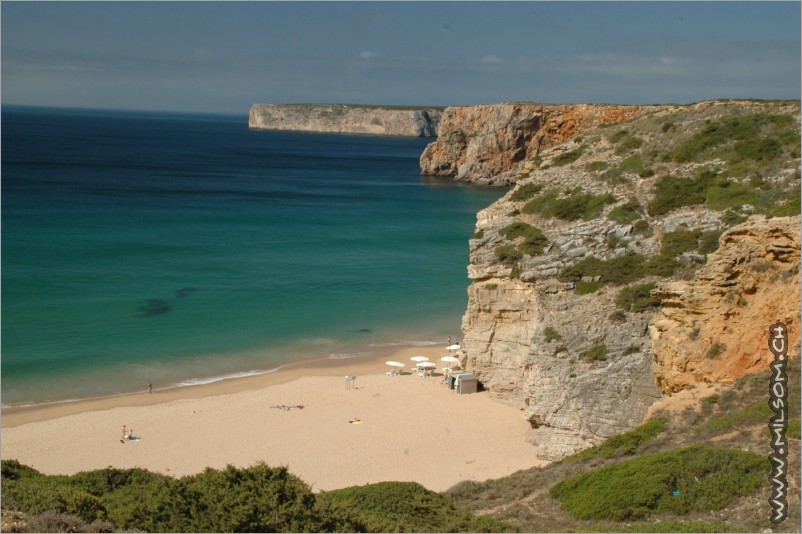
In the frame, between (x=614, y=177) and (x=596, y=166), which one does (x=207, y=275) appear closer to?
(x=596, y=166)

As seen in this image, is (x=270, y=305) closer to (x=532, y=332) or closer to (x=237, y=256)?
(x=237, y=256)

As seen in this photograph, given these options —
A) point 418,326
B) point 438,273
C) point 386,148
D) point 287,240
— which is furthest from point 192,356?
point 386,148

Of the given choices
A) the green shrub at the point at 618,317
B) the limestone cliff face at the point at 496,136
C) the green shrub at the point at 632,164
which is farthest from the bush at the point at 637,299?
the limestone cliff face at the point at 496,136

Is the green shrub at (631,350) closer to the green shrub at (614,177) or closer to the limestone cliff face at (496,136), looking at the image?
the green shrub at (614,177)

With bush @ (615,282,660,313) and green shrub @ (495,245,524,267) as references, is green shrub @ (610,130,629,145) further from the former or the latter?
bush @ (615,282,660,313)

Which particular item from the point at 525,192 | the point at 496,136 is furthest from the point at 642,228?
the point at 496,136

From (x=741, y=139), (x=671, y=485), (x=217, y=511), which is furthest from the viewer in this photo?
(x=741, y=139)
